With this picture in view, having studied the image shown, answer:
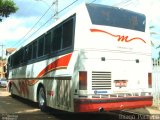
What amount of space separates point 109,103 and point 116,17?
2812 millimetres

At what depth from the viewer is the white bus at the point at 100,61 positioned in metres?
10.8

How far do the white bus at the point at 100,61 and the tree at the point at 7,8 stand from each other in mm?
3799

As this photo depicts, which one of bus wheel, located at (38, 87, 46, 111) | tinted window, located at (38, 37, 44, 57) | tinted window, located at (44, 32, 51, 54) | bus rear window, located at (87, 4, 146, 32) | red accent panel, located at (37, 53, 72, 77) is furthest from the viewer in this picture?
tinted window, located at (38, 37, 44, 57)

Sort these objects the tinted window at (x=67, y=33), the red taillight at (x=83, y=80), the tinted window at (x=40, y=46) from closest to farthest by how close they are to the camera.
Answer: the red taillight at (x=83, y=80) < the tinted window at (x=67, y=33) < the tinted window at (x=40, y=46)

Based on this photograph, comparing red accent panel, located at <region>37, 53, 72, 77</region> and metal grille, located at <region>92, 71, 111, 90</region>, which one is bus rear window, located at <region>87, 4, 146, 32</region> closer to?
red accent panel, located at <region>37, 53, 72, 77</region>

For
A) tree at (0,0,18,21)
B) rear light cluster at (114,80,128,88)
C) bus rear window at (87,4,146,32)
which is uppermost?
tree at (0,0,18,21)

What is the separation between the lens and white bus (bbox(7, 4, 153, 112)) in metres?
10.8

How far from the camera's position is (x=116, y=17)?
11.7m

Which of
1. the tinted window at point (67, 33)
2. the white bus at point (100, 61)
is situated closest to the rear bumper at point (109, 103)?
the white bus at point (100, 61)

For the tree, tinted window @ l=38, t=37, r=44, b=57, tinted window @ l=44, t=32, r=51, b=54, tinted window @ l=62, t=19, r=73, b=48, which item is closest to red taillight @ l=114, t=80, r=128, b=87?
tinted window @ l=62, t=19, r=73, b=48

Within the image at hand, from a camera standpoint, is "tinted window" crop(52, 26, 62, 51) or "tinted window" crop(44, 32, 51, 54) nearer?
"tinted window" crop(52, 26, 62, 51)

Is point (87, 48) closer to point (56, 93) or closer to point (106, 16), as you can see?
point (106, 16)

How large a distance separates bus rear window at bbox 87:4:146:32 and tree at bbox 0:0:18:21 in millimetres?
6024

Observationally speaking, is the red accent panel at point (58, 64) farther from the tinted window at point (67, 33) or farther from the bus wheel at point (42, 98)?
the bus wheel at point (42, 98)
